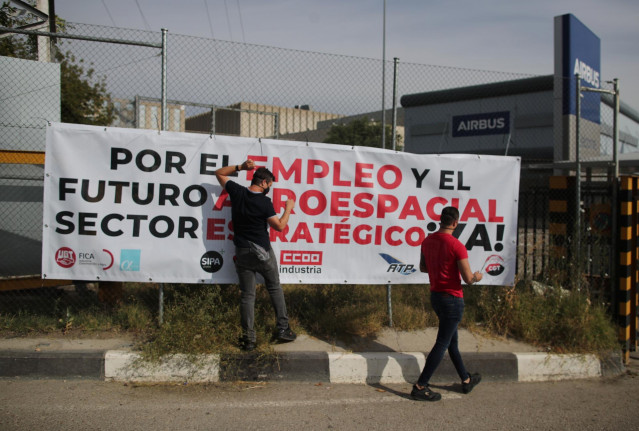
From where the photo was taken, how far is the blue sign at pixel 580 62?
11875 millimetres

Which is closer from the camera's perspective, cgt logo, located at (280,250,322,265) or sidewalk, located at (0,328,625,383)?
sidewalk, located at (0,328,625,383)

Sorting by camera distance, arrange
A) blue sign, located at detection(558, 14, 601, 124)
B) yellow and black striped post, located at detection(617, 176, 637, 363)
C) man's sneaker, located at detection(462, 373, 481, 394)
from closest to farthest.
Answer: man's sneaker, located at detection(462, 373, 481, 394), yellow and black striped post, located at detection(617, 176, 637, 363), blue sign, located at detection(558, 14, 601, 124)

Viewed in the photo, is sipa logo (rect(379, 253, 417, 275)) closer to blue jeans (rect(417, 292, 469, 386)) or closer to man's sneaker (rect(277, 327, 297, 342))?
blue jeans (rect(417, 292, 469, 386))

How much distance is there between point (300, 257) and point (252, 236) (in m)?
0.74

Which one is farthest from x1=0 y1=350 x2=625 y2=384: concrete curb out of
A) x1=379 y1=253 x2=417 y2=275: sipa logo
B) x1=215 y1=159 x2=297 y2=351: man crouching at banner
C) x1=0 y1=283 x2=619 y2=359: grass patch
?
x1=379 y1=253 x2=417 y2=275: sipa logo

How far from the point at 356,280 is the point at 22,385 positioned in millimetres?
3184

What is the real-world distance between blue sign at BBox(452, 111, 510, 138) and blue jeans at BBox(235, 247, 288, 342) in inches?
719

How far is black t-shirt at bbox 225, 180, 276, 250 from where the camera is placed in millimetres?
4789

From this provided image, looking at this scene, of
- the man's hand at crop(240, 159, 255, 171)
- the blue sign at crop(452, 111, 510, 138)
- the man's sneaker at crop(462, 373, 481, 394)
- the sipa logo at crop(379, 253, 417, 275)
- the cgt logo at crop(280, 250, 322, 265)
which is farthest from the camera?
the blue sign at crop(452, 111, 510, 138)

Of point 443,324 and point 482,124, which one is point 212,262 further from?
point 482,124

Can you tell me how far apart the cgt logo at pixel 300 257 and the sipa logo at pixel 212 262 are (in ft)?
2.03

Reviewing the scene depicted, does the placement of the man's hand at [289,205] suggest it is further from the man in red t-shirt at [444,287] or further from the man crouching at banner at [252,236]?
the man in red t-shirt at [444,287]

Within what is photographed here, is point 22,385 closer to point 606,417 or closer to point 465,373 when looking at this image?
point 465,373

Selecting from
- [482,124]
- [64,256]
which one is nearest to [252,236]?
[64,256]
